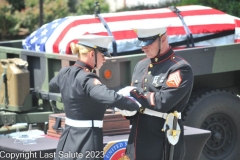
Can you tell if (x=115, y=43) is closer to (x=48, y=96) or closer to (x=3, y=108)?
(x=48, y=96)

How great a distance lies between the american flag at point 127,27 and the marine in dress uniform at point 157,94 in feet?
7.04

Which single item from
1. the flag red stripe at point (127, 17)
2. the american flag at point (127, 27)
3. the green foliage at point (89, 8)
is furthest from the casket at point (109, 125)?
the green foliage at point (89, 8)

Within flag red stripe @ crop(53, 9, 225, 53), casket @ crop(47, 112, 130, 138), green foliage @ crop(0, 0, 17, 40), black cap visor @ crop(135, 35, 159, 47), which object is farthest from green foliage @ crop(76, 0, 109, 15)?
black cap visor @ crop(135, 35, 159, 47)

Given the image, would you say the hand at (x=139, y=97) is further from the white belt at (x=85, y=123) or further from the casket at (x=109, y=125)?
the casket at (x=109, y=125)

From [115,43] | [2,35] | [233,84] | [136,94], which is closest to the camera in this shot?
[136,94]

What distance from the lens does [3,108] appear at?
22.9 ft

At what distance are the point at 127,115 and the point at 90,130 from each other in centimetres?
28

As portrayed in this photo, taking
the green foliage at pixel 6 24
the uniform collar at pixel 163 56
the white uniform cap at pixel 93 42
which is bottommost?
the green foliage at pixel 6 24

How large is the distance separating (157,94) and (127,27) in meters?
2.58

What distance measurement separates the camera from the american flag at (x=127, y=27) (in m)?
6.74

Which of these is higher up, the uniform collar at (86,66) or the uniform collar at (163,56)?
the uniform collar at (163,56)

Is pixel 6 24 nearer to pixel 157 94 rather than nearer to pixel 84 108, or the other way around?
pixel 84 108

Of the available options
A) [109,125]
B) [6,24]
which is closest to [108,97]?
[109,125]

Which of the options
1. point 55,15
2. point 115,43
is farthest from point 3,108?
point 55,15
